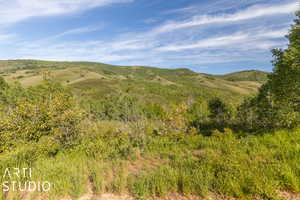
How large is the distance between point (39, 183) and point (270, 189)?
5.70 m

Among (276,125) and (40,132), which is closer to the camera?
(40,132)

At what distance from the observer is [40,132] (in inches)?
262

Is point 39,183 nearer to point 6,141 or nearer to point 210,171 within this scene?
point 6,141

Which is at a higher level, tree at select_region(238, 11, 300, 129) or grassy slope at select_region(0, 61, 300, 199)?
tree at select_region(238, 11, 300, 129)

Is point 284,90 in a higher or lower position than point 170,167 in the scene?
higher

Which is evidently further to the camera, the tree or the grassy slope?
the tree

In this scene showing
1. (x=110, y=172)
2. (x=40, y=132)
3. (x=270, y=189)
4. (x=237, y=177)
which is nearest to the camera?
(x=270, y=189)

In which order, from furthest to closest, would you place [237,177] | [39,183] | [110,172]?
[110,172] → [39,183] → [237,177]

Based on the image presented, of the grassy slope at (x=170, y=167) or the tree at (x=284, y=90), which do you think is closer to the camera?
the grassy slope at (x=170, y=167)

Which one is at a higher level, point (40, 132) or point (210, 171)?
point (40, 132)

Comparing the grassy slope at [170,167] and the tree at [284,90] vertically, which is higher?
the tree at [284,90]

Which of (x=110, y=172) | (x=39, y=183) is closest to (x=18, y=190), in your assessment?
(x=39, y=183)

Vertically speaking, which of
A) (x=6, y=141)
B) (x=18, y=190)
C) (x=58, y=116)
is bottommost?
(x=18, y=190)

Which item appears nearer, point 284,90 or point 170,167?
point 170,167
